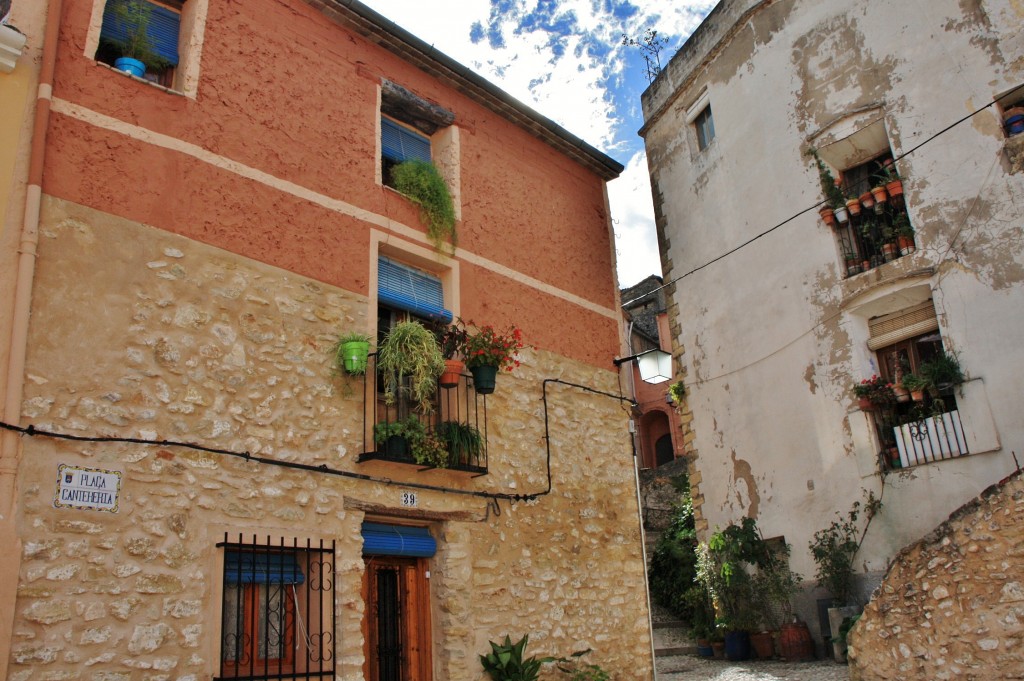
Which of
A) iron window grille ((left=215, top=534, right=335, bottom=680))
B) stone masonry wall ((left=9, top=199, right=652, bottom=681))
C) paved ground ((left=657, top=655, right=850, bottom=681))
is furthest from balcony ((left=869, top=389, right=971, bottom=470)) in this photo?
iron window grille ((left=215, top=534, right=335, bottom=680))

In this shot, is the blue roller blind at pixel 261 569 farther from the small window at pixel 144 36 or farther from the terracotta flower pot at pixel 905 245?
the terracotta flower pot at pixel 905 245

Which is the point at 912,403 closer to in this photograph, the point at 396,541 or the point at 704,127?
the point at 704,127

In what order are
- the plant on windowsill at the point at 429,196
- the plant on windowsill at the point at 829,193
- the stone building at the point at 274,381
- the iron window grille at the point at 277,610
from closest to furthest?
the stone building at the point at 274,381
the iron window grille at the point at 277,610
the plant on windowsill at the point at 429,196
the plant on windowsill at the point at 829,193

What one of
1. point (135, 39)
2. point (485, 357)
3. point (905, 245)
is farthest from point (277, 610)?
point (905, 245)

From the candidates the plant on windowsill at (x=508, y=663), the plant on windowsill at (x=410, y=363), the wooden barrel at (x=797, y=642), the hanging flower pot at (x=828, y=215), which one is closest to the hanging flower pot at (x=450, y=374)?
the plant on windowsill at (x=410, y=363)

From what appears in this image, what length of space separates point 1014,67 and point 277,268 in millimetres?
9066

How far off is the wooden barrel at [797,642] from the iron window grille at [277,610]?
6.92 m

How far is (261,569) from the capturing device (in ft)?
20.9

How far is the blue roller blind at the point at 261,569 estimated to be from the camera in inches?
244

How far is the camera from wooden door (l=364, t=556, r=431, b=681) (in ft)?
23.7

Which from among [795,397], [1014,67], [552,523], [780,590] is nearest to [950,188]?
[1014,67]

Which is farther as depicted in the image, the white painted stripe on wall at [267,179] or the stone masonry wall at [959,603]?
the stone masonry wall at [959,603]

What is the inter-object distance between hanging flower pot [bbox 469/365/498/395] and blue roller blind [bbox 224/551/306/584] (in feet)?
7.89

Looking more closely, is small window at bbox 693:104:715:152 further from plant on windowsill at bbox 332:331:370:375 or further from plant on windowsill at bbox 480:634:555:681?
plant on windowsill at bbox 480:634:555:681
